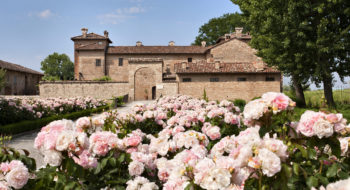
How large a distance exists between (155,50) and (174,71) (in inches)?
253

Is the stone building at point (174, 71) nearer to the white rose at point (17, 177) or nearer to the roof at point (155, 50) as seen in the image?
the roof at point (155, 50)

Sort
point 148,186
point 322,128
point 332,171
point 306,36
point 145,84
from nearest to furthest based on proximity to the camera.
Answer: point 332,171 < point 322,128 < point 148,186 < point 306,36 < point 145,84

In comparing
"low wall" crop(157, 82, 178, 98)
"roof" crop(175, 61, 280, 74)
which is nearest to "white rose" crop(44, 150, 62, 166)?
"roof" crop(175, 61, 280, 74)

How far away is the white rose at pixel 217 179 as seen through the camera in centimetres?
142

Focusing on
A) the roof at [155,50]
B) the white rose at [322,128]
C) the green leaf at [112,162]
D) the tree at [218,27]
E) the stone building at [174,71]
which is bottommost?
the green leaf at [112,162]

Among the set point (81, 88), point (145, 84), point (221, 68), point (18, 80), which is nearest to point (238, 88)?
point (221, 68)

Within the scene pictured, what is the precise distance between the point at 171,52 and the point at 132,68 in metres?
9.07

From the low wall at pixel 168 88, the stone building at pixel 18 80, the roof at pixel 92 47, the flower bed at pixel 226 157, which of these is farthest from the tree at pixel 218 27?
the flower bed at pixel 226 157

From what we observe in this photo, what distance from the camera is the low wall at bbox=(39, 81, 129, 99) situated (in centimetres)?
2794

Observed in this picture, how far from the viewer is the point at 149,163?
221 centimetres

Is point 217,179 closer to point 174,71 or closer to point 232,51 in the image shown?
point 174,71

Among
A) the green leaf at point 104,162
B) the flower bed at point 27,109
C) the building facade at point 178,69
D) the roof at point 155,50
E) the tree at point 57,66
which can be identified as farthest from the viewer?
the tree at point 57,66

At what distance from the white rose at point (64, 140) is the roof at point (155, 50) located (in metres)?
33.3

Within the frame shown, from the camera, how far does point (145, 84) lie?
29.3 metres
